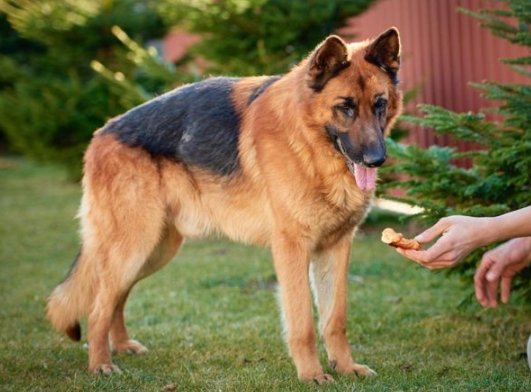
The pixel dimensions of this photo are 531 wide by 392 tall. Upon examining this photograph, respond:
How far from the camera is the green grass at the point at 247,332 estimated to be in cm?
454

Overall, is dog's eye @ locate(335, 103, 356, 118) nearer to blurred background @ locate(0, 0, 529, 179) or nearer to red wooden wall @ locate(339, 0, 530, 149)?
blurred background @ locate(0, 0, 529, 179)

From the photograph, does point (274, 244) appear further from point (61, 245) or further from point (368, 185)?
point (61, 245)

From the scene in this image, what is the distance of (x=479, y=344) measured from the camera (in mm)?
5246

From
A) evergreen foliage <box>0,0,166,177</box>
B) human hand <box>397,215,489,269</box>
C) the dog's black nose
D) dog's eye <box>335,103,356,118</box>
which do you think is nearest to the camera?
human hand <box>397,215,489,269</box>

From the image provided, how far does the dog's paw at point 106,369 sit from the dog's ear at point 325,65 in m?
1.98

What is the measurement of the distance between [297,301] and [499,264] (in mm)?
1129

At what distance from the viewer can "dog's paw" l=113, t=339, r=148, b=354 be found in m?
5.34

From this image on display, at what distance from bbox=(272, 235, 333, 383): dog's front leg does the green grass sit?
151 millimetres

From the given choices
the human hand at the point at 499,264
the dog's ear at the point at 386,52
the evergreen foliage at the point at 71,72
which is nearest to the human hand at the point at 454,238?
the human hand at the point at 499,264

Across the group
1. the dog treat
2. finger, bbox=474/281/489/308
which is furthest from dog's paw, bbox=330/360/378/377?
the dog treat

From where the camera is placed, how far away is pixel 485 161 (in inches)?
208

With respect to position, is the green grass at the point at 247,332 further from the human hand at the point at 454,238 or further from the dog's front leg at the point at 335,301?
the human hand at the point at 454,238

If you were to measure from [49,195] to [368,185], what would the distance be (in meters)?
11.5

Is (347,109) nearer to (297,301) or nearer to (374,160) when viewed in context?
(374,160)
